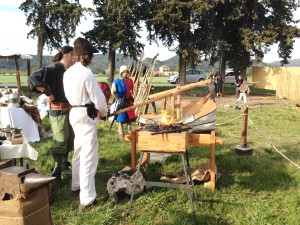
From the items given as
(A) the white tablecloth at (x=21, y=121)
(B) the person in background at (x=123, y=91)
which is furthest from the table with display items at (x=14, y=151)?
(B) the person in background at (x=123, y=91)

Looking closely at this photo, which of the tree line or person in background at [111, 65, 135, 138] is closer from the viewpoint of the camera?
person in background at [111, 65, 135, 138]

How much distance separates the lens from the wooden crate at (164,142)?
3416mm

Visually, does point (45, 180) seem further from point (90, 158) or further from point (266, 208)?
point (266, 208)

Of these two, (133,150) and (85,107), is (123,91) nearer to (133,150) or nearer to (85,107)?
(133,150)

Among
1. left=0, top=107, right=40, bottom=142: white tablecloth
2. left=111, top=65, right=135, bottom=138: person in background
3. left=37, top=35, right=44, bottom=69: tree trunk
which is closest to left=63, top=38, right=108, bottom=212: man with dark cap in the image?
left=0, top=107, right=40, bottom=142: white tablecloth

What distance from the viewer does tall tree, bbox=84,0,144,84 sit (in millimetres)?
19500

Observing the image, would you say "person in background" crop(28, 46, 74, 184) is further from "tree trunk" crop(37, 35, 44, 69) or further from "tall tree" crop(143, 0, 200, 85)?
"tree trunk" crop(37, 35, 44, 69)

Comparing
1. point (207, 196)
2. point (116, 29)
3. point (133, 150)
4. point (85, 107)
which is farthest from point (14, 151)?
point (116, 29)

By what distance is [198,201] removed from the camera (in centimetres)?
378

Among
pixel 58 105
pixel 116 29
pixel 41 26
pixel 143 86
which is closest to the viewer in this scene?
pixel 58 105

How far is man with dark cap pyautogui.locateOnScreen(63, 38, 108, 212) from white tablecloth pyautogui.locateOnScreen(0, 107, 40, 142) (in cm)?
308

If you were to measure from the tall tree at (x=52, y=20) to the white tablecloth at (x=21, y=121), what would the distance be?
576 inches

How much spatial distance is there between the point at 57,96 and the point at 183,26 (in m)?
17.2

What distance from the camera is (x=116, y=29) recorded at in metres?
19.7
